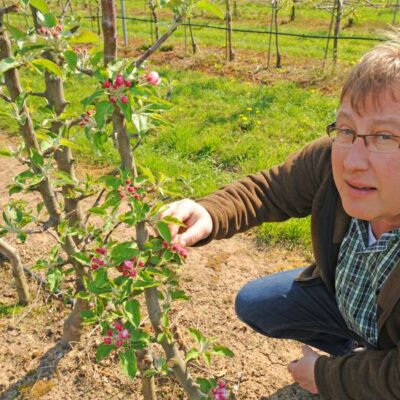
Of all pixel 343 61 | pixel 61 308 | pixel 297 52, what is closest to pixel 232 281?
pixel 61 308

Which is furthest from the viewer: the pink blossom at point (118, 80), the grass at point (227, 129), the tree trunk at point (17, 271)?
the grass at point (227, 129)

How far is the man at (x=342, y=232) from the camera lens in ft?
4.60

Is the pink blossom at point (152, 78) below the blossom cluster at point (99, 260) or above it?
above

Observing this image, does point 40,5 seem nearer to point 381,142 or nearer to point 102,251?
point 102,251

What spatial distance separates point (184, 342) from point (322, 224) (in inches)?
42.5

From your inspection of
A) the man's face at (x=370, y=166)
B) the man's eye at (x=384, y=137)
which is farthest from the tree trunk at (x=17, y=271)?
the man's eye at (x=384, y=137)

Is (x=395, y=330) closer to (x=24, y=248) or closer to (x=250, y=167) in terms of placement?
(x=24, y=248)

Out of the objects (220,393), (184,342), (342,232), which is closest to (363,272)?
(342,232)

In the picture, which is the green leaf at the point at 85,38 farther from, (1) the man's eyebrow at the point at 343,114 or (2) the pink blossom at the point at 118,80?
(1) the man's eyebrow at the point at 343,114

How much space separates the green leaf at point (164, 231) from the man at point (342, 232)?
0.65 feet

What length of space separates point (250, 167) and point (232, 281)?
1.70 metres

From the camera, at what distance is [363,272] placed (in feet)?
5.87

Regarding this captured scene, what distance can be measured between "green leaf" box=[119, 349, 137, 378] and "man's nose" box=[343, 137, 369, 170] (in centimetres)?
93

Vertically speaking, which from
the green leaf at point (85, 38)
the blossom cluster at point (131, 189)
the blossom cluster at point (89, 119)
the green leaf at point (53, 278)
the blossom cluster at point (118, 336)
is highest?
the green leaf at point (85, 38)
